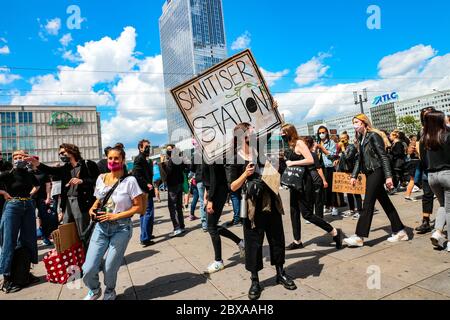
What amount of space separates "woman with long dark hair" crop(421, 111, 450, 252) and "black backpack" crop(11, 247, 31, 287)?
5.50 meters

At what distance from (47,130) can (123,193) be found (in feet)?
331

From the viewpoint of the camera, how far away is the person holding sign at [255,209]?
2.94 meters

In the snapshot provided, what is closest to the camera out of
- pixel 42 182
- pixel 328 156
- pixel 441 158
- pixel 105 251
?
pixel 105 251

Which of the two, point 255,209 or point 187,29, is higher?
point 187,29

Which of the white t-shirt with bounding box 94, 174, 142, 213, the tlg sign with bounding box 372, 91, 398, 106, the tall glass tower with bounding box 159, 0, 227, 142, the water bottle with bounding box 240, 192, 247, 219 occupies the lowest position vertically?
the water bottle with bounding box 240, 192, 247, 219

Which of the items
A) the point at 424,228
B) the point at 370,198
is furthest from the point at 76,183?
the point at 424,228

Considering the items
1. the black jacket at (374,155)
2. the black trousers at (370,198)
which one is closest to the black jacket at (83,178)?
the black trousers at (370,198)

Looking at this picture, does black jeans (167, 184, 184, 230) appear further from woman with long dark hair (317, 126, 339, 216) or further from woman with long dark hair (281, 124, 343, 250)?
woman with long dark hair (317, 126, 339, 216)

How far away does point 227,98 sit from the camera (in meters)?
4.07

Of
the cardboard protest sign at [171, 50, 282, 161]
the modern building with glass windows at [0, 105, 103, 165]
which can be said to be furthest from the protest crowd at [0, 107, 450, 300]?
the modern building with glass windows at [0, 105, 103, 165]

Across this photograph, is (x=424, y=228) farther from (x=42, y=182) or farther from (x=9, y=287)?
(x=42, y=182)

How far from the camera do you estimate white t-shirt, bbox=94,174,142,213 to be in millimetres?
2979
